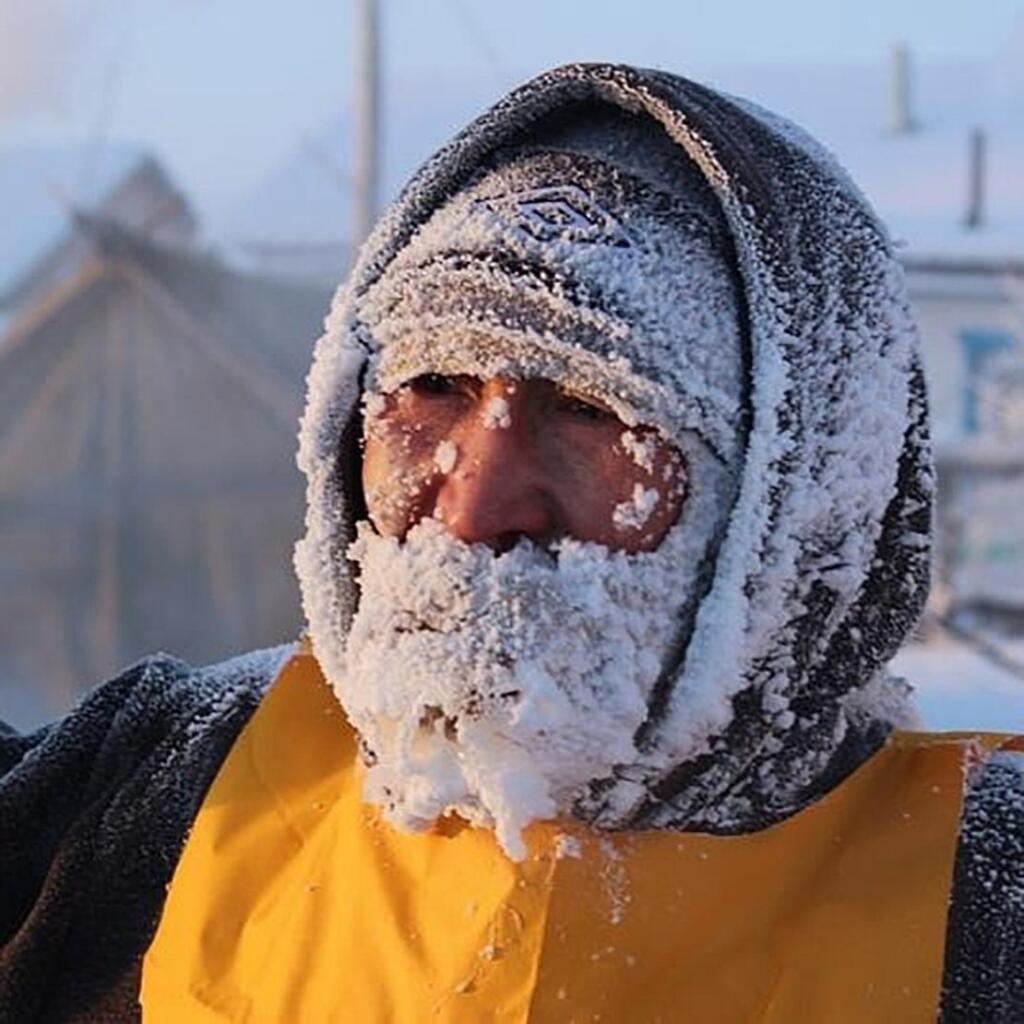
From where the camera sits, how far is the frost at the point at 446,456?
141 cm

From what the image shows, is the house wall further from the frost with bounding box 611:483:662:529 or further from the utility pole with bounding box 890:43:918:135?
the frost with bounding box 611:483:662:529

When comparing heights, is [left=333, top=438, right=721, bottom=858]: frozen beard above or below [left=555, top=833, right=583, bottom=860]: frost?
above

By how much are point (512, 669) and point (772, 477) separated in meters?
0.23

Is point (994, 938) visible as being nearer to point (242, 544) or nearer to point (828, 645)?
point (828, 645)

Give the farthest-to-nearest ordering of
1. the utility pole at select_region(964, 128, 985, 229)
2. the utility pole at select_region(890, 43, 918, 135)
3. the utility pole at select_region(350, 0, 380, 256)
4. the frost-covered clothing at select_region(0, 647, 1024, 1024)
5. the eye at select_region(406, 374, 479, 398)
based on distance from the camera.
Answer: the utility pole at select_region(890, 43, 918, 135)
the utility pole at select_region(964, 128, 985, 229)
the utility pole at select_region(350, 0, 380, 256)
the frost-covered clothing at select_region(0, 647, 1024, 1024)
the eye at select_region(406, 374, 479, 398)

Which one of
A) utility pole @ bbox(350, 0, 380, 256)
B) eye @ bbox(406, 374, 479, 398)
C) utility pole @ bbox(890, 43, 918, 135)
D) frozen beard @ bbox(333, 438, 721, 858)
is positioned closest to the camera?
frozen beard @ bbox(333, 438, 721, 858)

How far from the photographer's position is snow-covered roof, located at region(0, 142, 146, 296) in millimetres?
16219

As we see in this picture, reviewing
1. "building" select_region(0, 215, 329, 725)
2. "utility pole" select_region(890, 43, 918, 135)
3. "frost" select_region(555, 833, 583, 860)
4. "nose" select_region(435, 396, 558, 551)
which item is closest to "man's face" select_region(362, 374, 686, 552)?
"nose" select_region(435, 396, 558, 551)

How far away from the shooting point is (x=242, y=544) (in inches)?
326

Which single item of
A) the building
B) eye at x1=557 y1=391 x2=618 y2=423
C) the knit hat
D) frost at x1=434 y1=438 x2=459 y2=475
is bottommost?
the building

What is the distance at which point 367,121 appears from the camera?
39.8 feet

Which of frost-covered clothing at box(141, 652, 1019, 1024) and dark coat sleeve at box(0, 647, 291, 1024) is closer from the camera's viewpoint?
frost-covered clothing at box(141, 652, 1019, 1024)

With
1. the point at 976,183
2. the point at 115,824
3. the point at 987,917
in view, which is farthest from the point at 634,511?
the point at 976,183

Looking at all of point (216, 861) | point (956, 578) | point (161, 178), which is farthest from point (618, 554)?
point (161, 178)
